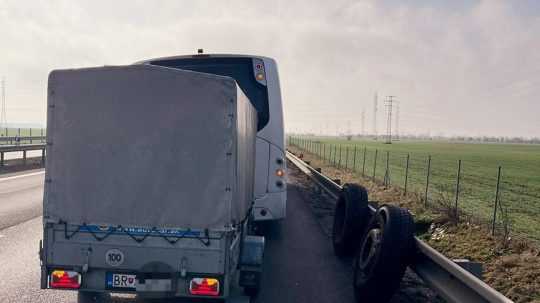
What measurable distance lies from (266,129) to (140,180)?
163 inches

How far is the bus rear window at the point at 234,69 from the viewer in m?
7.68

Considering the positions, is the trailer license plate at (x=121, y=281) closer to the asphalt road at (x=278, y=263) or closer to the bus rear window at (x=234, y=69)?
the asphalt road at (x=278, y=263)

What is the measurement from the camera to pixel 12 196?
12.6m

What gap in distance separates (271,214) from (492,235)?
390cm

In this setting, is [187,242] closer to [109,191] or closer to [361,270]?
[109,191]

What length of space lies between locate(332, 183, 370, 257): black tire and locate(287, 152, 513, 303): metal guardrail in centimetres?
183

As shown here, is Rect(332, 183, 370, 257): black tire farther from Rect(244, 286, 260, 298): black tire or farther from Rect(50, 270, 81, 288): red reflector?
Rect(50, 270, 81, 288): red reflector

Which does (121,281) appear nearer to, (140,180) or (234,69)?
(140,180)

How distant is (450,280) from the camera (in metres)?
4.39

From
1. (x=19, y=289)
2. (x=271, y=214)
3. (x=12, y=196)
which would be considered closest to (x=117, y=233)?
(x=19, y=289)

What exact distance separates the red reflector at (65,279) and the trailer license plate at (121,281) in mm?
296

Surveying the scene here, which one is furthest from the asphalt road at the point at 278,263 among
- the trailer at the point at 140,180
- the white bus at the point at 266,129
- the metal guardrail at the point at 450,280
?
the trailer at the point at 140,180

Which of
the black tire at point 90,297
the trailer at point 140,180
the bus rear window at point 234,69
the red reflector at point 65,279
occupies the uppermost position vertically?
the bus rear window at point 234,69

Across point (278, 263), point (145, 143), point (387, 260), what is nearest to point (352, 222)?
point (278, 263)
